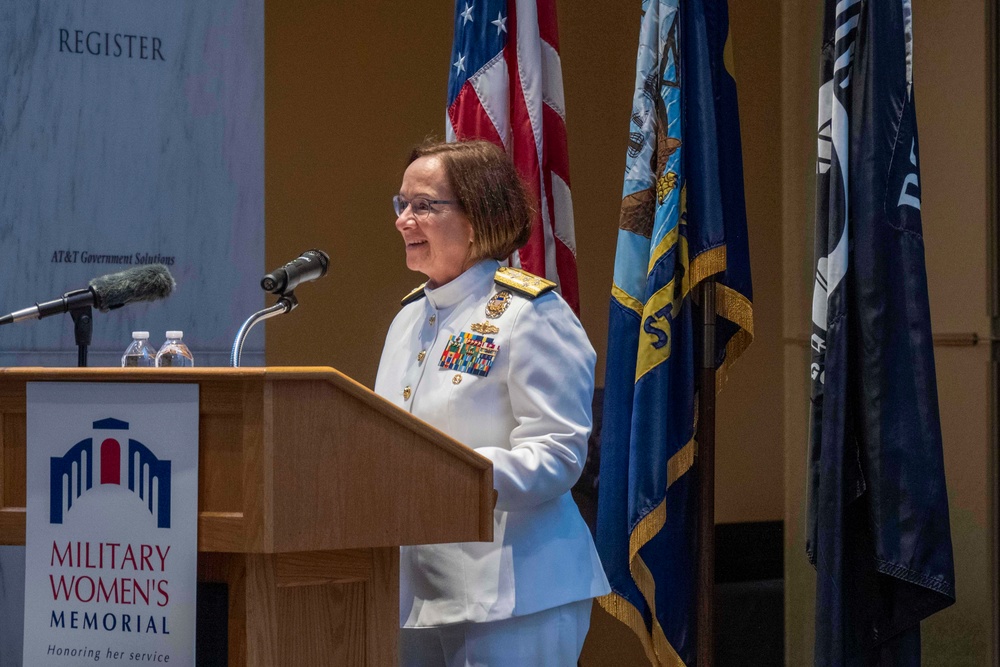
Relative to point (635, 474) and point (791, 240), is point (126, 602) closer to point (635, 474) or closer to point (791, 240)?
point (635, 474)

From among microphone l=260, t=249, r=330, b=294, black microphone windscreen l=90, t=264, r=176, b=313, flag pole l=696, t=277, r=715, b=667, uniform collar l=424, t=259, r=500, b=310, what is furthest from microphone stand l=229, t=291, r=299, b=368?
flag pole l=696, t=277, r=715, b=667

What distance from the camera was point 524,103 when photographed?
3.40 metres

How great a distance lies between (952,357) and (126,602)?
254cm

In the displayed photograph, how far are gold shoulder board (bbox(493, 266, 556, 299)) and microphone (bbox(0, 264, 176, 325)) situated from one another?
0.60 m

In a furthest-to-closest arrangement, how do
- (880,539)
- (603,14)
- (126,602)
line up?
(603,14), (880,539), (126,602)

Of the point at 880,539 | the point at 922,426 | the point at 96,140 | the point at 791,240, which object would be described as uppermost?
the point at 96,140

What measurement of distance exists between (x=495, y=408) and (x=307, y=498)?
595 millimetres

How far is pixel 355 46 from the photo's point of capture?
434 cm

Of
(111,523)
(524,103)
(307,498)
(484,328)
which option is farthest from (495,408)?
(524,103)

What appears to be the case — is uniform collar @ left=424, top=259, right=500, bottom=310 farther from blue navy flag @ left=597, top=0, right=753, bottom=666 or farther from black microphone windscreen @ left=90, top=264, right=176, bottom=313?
blue navy flag @ left=597, top=0, right=753, bottom=666

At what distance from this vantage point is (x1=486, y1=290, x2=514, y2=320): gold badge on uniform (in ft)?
6.79

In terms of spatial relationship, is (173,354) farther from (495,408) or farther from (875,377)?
(875,377)

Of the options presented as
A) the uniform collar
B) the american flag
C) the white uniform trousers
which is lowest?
the white uniform trousers

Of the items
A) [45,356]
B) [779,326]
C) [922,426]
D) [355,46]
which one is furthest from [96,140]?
[779,326]
